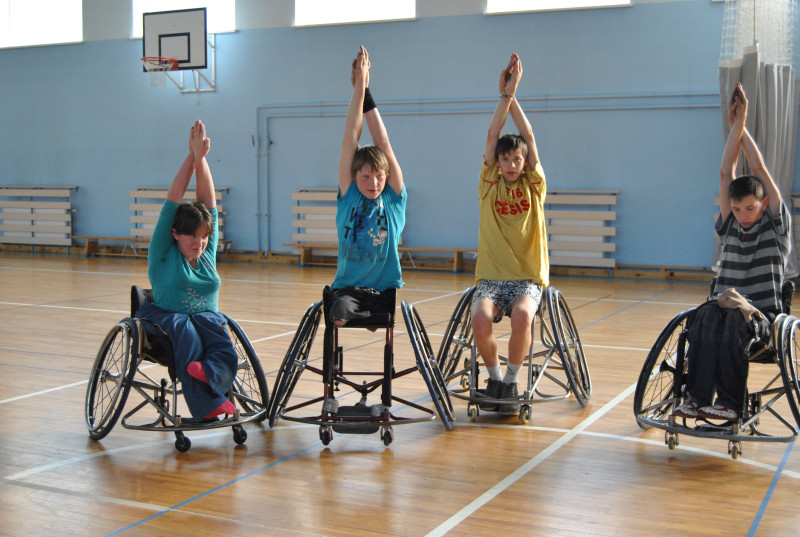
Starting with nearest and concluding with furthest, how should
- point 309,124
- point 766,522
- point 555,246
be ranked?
point 766,522
point 555,246
point 309,124

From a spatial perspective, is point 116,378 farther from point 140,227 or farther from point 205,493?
point 140,227

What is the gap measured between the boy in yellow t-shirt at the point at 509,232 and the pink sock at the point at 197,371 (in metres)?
1.05

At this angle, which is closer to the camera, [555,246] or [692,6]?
[692,6]

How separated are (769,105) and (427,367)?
6.08m

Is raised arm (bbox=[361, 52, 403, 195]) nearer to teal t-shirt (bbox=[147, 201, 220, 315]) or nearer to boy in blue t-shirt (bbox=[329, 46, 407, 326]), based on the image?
boy in blue t-shirt (bbox=[329, 46, 407, 326])

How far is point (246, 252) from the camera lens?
429 inches

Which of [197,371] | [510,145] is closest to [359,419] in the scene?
[197,371]

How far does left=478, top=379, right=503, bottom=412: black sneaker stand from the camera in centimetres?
325

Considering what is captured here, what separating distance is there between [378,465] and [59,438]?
1156mm

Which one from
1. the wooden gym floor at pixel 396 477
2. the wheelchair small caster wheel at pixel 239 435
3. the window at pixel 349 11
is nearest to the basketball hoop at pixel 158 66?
the window at pixel 349 11

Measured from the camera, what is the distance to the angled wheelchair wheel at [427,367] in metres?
2.95

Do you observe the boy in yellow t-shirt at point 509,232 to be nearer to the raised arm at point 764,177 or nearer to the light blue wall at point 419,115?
the raised arm at point 764,177

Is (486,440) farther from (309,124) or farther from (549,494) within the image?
(309,124)

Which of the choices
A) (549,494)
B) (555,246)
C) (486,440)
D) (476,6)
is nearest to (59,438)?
(486,440)
